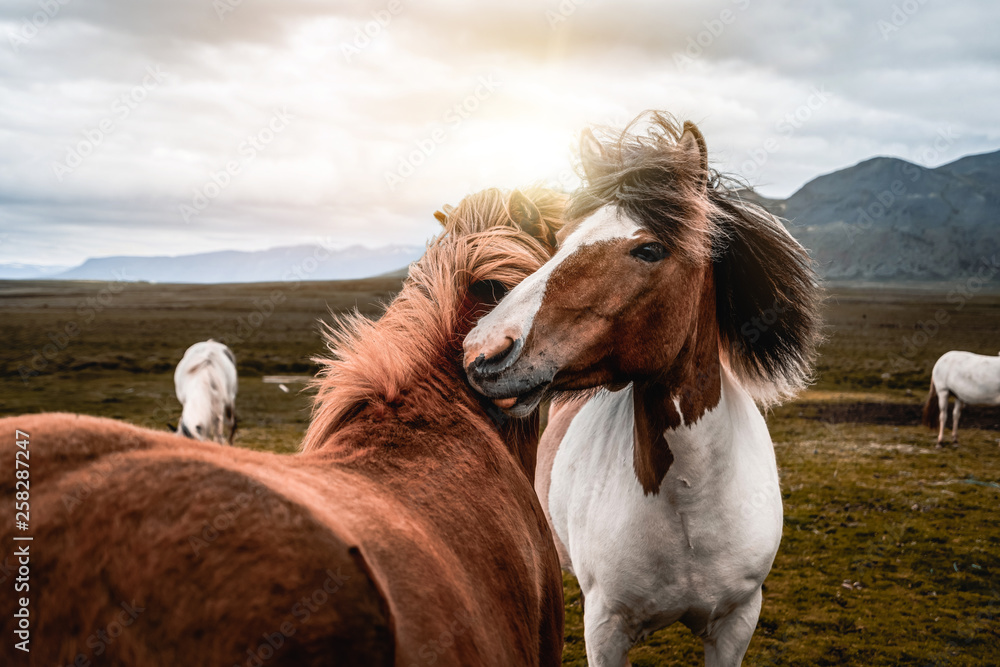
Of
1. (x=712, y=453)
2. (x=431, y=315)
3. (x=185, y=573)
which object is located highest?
(x=431, y=315)

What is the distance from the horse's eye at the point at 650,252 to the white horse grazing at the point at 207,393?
865cm

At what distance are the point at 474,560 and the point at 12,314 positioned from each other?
69.1 m

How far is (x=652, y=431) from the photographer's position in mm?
2422

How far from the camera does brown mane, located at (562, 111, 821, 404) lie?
6.80 ft

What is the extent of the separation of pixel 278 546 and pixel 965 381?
48.0 ft

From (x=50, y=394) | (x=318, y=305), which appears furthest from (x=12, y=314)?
(x=50, y=394)

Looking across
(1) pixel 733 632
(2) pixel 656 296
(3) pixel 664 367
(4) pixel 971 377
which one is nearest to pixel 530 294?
(2) pixel 656 296

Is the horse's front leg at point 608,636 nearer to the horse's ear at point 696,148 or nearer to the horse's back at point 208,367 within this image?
the horse's ear at point 696,148

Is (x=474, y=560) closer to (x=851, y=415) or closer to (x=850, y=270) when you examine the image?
(x=851, y=415)

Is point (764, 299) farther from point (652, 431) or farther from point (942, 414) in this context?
point (942, 414)

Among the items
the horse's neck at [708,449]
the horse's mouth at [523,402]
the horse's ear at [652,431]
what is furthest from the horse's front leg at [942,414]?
the horse's mouth at [523,402]

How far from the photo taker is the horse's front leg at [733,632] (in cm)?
271

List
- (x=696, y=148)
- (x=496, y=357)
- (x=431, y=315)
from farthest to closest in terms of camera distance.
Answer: (x=696, y=148)
(x=431, y=315)
(x=496, y=357)

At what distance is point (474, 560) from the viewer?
140 cm
